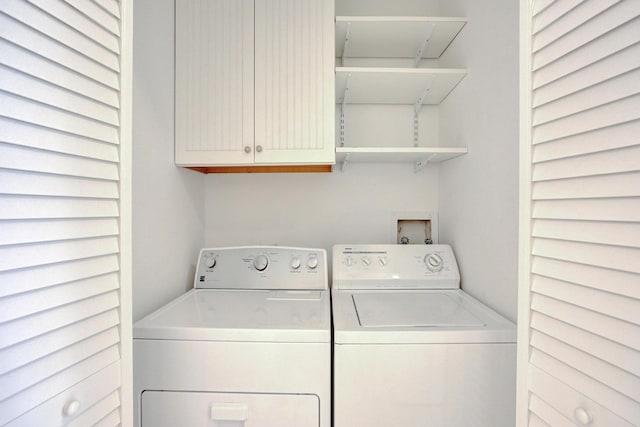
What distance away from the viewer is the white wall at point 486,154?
4.11 feet

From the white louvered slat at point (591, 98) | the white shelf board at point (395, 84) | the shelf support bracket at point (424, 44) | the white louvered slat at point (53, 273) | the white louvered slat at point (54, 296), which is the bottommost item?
the white louvered slat at point (54, 296)

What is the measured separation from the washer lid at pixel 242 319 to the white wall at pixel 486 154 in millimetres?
725

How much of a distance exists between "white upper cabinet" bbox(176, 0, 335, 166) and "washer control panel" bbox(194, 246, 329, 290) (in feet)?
1.59

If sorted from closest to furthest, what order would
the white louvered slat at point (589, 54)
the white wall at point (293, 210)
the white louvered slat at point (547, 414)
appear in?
the white louvered slat at point (589, 54) < the white louvered slat at point (547, 414) < the white wall at point (293, 210)

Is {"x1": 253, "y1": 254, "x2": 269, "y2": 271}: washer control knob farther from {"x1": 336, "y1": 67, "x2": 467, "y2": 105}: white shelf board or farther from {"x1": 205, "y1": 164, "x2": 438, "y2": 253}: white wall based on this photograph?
{"x1": 336, "y1": 67, "x2": 467, "y2": 105}: white shelf board

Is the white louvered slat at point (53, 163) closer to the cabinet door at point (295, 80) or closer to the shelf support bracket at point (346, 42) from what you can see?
the cabinet door at point (295, 80)

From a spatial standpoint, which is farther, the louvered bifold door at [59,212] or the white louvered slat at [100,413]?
the white louvered slat at [100,413]

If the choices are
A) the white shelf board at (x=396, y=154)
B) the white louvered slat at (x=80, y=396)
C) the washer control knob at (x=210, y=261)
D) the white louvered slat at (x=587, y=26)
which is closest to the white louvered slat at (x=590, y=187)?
the white louvered slat at (x=587, y=26)

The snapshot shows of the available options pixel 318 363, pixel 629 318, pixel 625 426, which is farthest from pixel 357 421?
pixel 629 318

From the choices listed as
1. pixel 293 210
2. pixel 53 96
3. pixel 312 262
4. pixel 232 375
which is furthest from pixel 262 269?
pixel 53 96

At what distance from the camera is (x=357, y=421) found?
1108 mm

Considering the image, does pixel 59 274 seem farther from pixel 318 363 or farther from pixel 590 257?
pixel 590 257

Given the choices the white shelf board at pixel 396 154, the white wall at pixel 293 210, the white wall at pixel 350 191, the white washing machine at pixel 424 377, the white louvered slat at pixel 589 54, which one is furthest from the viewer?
the white wall at pixel 293 210

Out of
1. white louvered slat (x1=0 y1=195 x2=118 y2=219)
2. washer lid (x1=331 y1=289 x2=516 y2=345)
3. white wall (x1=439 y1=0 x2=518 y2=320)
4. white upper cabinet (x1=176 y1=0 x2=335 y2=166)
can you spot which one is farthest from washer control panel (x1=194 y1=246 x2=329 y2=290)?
white louvered slat (x1=0 y1=195 x2=118 y2=219)
